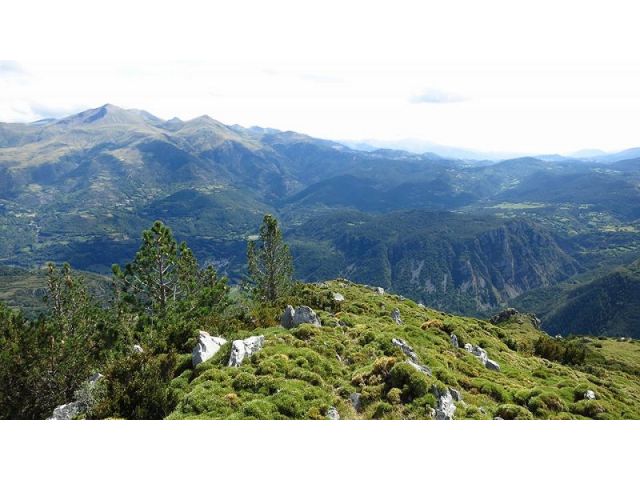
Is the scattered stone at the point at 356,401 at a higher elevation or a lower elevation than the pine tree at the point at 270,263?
higher

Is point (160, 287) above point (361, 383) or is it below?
below

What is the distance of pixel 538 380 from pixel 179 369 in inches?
1317

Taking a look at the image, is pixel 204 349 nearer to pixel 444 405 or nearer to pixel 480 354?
pixel 444 405

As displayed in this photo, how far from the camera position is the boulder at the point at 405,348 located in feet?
111

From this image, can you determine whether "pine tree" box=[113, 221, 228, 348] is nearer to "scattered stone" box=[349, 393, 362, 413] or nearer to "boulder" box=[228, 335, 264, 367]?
"boulder" box=[228, 335, 264, 367]

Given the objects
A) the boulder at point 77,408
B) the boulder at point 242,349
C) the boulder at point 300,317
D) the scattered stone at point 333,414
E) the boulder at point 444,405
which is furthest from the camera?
the boulder at point 300,317

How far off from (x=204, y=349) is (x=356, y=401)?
1431 centimetres

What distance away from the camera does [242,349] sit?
106 ft

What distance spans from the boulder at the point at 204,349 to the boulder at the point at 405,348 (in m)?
15.4

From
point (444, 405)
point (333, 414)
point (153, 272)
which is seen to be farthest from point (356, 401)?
point (153, 272)

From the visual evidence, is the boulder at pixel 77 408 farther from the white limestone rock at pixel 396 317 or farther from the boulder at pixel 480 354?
the boulder at pixel 480 354

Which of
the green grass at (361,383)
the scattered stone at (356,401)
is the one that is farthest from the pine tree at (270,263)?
the scattered stone at (356,401)

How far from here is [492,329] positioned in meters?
71.6

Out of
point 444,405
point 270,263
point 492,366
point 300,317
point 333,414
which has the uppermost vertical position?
point 444,405
